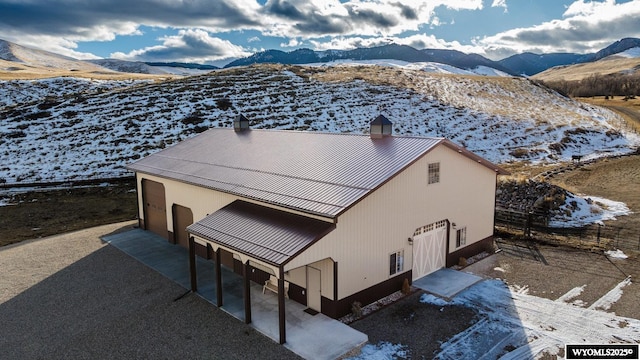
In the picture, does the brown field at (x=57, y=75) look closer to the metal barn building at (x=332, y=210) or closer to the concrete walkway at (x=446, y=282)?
the metal barn building at (x=332, y=210)

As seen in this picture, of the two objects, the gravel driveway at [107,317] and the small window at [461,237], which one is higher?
the small window at [461,237]

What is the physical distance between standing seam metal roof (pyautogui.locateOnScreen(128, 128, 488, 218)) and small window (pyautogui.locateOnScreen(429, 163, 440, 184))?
0.96 metres

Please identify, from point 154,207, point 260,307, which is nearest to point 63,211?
point 154,207

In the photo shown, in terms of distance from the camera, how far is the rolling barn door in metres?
22.0

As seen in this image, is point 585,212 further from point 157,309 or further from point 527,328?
point 157,309

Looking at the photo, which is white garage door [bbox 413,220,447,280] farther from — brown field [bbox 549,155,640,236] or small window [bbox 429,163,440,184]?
brown field [bbox 549,155,640,236]

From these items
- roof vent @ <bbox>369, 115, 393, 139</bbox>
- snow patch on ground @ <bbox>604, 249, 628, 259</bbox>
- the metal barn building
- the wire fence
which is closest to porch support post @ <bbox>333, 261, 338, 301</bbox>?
the metal barn building

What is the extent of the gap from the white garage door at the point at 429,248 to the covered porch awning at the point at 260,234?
5.09 m

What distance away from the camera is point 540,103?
62.2 metres

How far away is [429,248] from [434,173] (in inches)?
124

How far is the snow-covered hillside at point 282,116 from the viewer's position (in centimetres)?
3856

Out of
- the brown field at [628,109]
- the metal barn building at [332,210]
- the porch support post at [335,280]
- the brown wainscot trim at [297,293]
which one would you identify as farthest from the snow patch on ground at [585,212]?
the brown field at [628,109]

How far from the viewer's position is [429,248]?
16.9 metres

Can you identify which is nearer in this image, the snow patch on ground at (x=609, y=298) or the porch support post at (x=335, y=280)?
the porch support post at (x=335, y=280)
